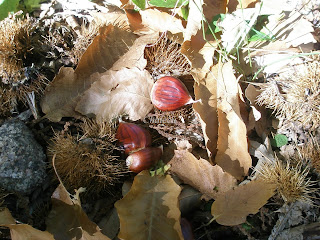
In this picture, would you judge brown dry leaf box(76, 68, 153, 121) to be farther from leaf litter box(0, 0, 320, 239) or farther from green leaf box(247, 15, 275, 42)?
green leaf box(247, 15, 275, 42)

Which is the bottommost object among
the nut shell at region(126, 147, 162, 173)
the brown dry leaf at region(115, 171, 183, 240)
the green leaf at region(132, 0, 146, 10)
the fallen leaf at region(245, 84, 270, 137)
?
the brown dry leaf at region(115, 171, 183, 240)

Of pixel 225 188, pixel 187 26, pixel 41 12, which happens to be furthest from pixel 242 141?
pixel 41 12

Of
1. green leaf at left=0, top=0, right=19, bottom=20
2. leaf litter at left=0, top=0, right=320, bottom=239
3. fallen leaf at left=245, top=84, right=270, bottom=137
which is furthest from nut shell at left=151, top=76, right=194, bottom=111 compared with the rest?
green leaf at left=0, top=0, right=19, bottom=20

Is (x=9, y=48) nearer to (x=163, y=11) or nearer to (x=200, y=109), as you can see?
(x=163, y=11)

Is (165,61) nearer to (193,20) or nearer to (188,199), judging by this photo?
(193,20)

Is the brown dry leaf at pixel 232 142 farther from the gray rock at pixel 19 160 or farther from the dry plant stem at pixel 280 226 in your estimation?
the gray rock at pixel 19 160

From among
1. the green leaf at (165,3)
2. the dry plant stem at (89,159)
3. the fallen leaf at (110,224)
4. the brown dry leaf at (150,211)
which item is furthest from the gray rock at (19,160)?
the green leaf at (165,3)

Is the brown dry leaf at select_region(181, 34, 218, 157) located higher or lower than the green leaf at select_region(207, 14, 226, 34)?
lower
